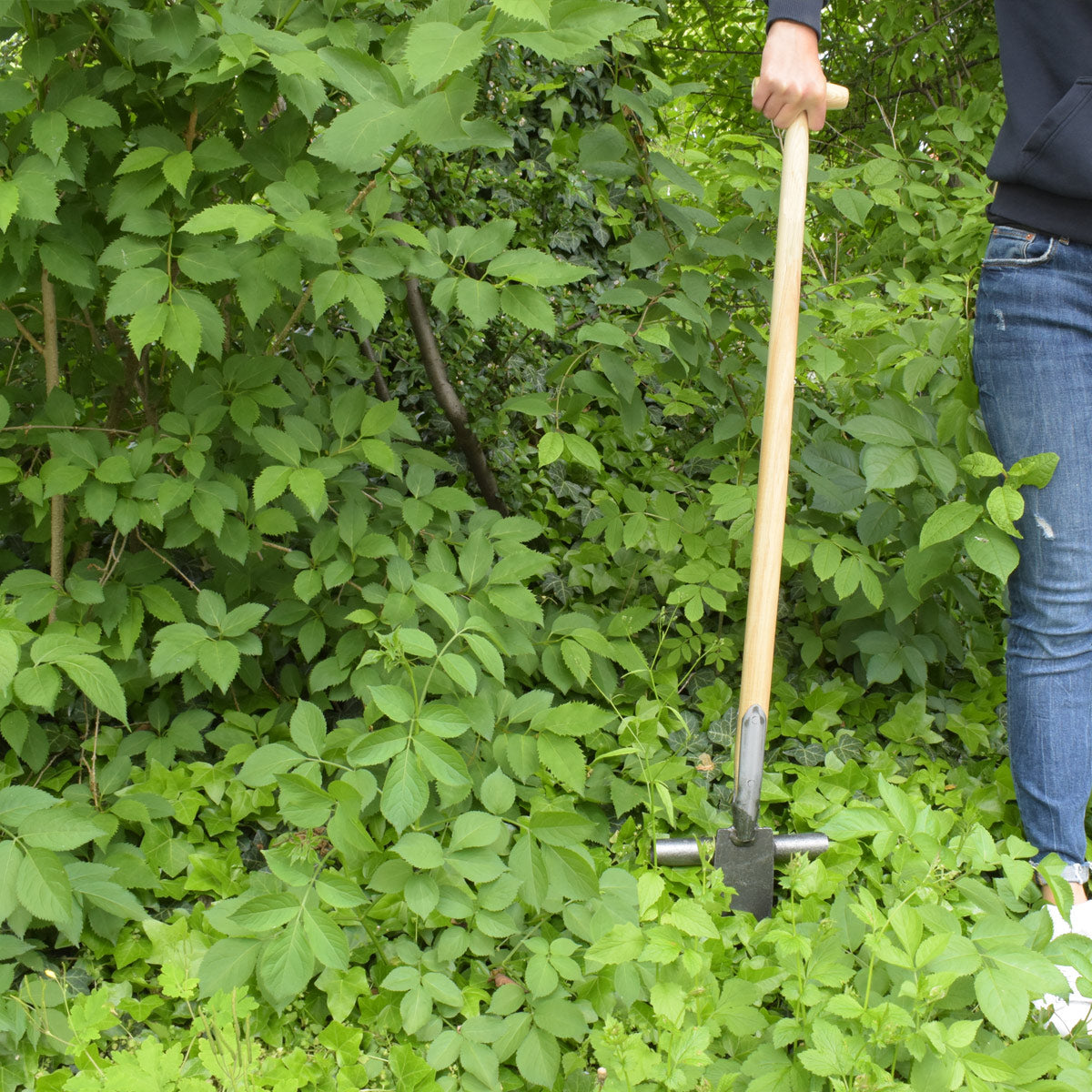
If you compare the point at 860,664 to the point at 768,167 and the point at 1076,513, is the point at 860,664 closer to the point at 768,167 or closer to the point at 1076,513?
the point at 1076,513

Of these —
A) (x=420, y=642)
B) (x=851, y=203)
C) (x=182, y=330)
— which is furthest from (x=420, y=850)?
(x=851, y=203)

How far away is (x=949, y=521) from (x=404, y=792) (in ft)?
3.92

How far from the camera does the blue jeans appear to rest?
63.2 inches

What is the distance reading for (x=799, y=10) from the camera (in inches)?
63.1

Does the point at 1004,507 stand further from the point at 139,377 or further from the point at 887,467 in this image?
the point at 139,377

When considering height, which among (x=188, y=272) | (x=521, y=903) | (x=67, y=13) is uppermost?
(x=67, y=13)

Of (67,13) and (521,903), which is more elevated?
(67,13)

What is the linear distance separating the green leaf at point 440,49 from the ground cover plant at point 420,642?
1 cm

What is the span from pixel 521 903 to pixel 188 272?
4.45 feet

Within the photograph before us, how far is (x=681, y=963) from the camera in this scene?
1417 millimetres

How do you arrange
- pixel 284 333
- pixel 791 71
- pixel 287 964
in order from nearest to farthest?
pixel 287 964
pixel 791 71
pixel 284 333

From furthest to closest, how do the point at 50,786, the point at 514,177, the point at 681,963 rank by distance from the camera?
1. the point at 514,177
2. the point at 50,786
3. the point at 681,963

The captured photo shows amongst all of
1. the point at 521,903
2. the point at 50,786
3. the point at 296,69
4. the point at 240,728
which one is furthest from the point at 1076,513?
the point at 50,786

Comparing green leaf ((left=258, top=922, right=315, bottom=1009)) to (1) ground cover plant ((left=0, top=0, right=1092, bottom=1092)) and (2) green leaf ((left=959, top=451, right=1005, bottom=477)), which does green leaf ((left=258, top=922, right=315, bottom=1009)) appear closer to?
(1) ground cover plant ((left=0, top=0, right=1092, bottom=1092))
